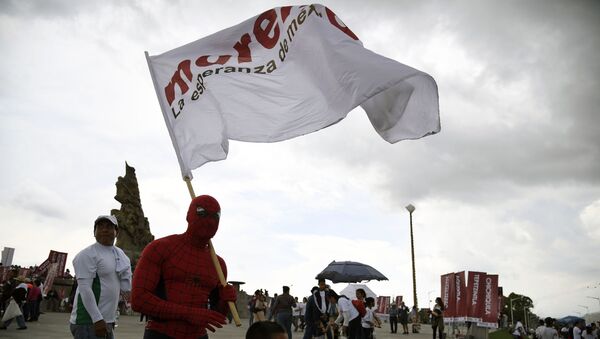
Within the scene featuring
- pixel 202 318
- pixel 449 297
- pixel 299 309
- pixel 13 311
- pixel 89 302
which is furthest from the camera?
pixel 299 309

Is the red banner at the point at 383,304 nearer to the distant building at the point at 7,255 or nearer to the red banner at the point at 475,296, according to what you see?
the red banner at the point at 475,296

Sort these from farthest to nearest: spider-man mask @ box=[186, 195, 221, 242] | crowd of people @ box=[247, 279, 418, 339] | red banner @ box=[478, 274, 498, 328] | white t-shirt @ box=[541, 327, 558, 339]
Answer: white t-shirt @ box=[541, 327, 558, 339]
red banner @ box=[478, 274, 498, 328]
crowd of people @ box=[247, 279, 418, 339]
spider-man mask @ box=[186, 195, 221, 242]

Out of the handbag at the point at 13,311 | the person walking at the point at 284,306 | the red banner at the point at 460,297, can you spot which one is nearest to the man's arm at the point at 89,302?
the person walking at the point at 284,306

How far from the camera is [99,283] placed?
445 cm

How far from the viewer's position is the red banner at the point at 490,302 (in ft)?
55.7

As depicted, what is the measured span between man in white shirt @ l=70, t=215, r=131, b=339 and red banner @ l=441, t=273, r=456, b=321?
1552 cm

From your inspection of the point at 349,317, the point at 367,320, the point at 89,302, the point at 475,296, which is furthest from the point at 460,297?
the point at 89,302

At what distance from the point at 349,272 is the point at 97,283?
1415 cm

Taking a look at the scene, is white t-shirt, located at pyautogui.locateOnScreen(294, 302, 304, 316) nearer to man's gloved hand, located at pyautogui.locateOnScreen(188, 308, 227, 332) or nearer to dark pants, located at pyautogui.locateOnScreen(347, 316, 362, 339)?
dark pants, located at pyautogui.locateOnScreen(347, 316, 362, 339)

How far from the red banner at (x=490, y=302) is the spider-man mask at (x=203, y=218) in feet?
51.1

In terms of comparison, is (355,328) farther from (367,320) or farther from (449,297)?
(449,297)

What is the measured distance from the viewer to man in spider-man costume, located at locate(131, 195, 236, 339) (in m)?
3.18

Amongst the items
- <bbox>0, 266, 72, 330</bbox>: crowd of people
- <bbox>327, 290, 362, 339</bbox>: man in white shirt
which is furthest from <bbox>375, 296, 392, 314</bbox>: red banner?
<bbox>327, 290, 362, 339</bbox>: man in white shirt

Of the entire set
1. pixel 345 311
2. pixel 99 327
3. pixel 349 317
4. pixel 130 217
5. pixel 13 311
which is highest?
pixel 130 217
